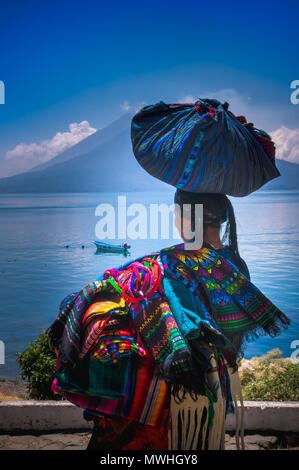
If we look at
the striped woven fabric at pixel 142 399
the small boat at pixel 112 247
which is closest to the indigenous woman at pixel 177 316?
the striped woven fabric at pixel 142 399

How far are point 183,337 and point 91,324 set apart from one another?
0.50m

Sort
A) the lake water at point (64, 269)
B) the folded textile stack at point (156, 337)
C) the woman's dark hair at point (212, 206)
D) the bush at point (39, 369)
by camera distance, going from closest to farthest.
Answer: the folded textile stack at point (156, 337) < the woman's dark hair at point (212, 206) < the bush at point (39, 369) < the lake water at point (64, 269)

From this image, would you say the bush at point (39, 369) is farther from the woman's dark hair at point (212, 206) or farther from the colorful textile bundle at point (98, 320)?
the woman's dark hair at point (212, 206)

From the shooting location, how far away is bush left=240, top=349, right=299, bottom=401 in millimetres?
4414

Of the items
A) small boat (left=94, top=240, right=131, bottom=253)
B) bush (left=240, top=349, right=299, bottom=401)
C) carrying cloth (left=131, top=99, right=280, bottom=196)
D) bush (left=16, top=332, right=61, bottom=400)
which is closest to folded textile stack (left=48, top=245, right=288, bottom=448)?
carrying cloth (left=131, top=99, right=280, bottom=196)

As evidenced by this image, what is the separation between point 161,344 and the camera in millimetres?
2080

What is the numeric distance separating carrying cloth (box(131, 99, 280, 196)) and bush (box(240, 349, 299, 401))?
2.81 metres

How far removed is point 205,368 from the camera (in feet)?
6.84

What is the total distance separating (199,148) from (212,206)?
0.36 metres

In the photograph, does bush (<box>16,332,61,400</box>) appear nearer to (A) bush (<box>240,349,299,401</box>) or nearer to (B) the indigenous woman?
(A) bush (<box>240,349,299,401</box>)

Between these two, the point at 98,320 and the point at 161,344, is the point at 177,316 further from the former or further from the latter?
the point at 98,320

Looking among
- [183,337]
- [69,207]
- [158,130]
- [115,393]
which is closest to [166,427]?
[115,393]

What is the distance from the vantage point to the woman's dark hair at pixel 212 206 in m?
2.40

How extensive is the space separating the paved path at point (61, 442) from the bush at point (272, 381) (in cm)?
66
